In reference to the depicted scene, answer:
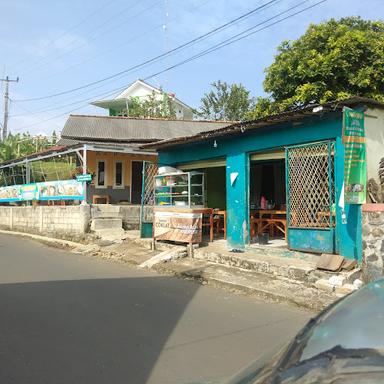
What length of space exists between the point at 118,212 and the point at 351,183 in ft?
35.8

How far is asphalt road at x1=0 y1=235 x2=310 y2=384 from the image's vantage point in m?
4.46

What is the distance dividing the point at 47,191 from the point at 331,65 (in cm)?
1277

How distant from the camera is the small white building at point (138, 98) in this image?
4025 centimetres

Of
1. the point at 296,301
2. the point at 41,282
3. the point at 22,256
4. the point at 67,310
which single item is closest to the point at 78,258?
the point at 22,256

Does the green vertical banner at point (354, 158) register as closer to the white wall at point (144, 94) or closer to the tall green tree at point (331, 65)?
the tall green tree at point (331, 65)

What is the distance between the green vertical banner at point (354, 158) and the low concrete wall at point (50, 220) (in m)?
10.9

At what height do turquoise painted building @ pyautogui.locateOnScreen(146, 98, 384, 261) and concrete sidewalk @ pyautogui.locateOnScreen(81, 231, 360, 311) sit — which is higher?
turquoise painted building @ pyautogui.locateOnScreen(146, 98, 384, 261)

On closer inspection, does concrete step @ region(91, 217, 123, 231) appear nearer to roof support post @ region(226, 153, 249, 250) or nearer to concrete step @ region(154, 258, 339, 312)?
roof support post @ region(226, 153, 249, 250)

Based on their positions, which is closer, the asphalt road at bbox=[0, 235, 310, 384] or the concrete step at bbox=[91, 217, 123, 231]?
the asphalt road at bbox=[0, 235, 310, 384]

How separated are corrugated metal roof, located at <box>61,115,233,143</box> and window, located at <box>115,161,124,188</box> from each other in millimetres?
1170

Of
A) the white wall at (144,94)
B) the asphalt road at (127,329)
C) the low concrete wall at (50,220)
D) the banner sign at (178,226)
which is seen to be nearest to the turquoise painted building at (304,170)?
the banner sign at (178,226)

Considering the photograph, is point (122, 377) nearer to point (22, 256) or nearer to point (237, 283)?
point (237, 283)

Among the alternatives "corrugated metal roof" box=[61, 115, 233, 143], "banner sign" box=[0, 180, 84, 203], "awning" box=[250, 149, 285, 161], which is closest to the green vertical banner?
"awning" box=[250, 149, 285, 161]

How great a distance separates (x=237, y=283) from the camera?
28.9ft
